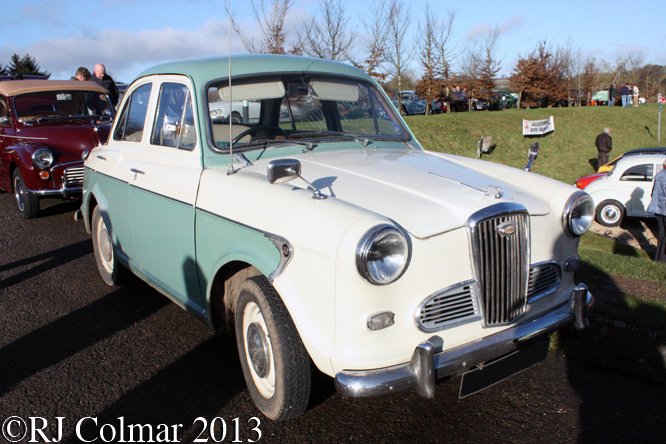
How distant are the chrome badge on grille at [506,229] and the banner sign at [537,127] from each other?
21.9 meters

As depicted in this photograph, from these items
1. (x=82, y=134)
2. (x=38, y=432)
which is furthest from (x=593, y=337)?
(x=82, y=134)

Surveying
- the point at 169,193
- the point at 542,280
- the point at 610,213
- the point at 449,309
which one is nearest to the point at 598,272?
the point at 542,280

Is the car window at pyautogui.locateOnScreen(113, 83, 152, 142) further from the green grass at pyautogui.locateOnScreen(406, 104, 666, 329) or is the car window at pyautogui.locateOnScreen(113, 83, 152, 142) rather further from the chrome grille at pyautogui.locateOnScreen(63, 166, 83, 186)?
the green grass at pyautogui.locateOnScreen(406, 104, 666, 329)

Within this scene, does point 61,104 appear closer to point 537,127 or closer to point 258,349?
point 258,349

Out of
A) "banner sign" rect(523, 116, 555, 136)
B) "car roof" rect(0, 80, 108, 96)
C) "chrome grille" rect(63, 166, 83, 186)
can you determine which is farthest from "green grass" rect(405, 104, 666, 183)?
"chrome grille" rect(63, 166, 83, 186)

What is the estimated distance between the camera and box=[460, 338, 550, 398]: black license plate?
2.65 meters

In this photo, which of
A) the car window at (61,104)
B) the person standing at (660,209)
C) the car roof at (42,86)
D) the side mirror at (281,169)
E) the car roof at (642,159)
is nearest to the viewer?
the side mirror at (281,169)

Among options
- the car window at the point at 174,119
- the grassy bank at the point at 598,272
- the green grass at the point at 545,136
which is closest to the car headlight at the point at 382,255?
the car window at the point at 174,119

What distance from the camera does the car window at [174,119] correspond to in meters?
3.65

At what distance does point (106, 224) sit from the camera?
15.6 ft

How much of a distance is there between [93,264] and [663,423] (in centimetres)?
552

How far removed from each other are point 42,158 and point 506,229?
7.61 m

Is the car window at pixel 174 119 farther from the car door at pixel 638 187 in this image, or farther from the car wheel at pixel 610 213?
the car door at pixel 638 187

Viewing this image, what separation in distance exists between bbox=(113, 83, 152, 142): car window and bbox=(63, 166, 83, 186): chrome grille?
3.84 meters
